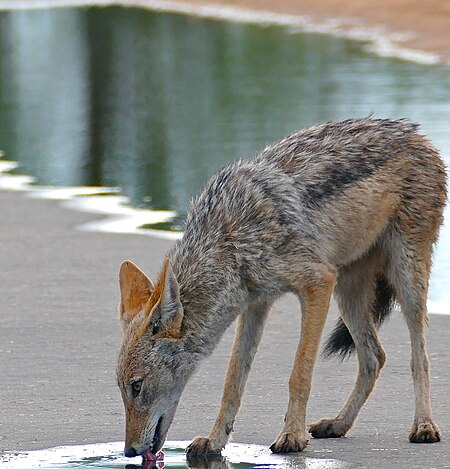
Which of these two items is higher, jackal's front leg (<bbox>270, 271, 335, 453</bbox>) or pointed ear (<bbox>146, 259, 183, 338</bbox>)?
pointed ear (<bbox>146, 259, 183, 338</bbox>)

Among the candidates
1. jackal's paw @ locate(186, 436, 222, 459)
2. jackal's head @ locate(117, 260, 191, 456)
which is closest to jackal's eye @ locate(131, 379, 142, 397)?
jackal's head @ locate(117, 260, 191, 456)

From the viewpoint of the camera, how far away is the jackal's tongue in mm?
6590

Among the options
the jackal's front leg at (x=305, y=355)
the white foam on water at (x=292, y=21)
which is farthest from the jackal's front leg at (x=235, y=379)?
the white foam on water at (x=292, y=21)

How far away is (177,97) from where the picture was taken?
79.4 ft

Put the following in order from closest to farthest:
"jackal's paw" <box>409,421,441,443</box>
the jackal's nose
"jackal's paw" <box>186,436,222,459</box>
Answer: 1. the jackal's nose
2. "jackal's paw" <box>186,436,222,459</box>
3. "jackal's paw" <box>409,421,441,443</box>

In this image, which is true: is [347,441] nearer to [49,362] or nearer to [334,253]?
[334,253]

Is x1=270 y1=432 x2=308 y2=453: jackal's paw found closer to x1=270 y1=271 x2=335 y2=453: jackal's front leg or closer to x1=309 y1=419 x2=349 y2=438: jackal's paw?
x1=270 y1=271 x2=335 y2=453: jackal's front leg

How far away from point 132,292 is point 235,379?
76cm

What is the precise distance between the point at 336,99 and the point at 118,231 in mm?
9851

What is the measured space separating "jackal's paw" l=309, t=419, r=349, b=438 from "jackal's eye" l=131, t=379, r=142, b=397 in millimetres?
1194

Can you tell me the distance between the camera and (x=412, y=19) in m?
32.7

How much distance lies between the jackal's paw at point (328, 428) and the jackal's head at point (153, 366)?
959 mm

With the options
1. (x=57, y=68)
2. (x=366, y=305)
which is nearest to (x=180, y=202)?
(x=366, y=305)

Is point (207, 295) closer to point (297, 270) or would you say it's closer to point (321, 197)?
point (297, 270)
